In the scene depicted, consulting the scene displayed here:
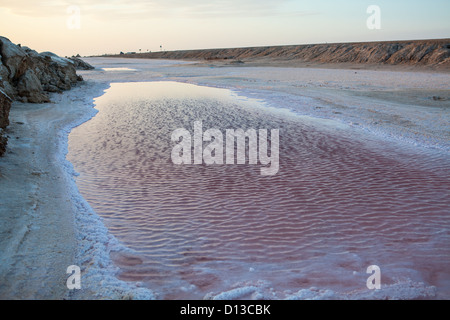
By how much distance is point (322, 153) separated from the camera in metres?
10.0

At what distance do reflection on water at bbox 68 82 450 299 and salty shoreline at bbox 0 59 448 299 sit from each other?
318mm

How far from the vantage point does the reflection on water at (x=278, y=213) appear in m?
4.59

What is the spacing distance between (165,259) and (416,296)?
10.1ft

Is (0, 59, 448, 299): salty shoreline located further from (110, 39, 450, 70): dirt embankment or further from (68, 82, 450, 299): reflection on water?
(110, 39, 450, 70): dirt embankment

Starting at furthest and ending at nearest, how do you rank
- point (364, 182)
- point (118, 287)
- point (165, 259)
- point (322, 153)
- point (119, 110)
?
point (119, 110), point (322, 153), point (364, 182), point (165, 259), point (118, 287)

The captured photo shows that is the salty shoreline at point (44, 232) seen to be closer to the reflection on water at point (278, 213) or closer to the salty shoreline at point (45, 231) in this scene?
the salty shoreline at point (45, 231)

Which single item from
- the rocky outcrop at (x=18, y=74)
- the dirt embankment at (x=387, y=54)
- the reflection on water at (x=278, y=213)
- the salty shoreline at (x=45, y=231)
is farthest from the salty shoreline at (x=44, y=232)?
the dirt embankment at (x=387, y=54)

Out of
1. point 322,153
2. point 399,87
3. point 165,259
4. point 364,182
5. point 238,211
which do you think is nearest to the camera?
point 165,259

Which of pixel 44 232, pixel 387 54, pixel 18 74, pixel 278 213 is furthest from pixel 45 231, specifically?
pixel 387 54

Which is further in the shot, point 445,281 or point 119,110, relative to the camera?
point 119,110

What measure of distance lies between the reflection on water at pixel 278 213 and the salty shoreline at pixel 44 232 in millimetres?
318

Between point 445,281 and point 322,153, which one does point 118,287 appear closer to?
point 445,281
